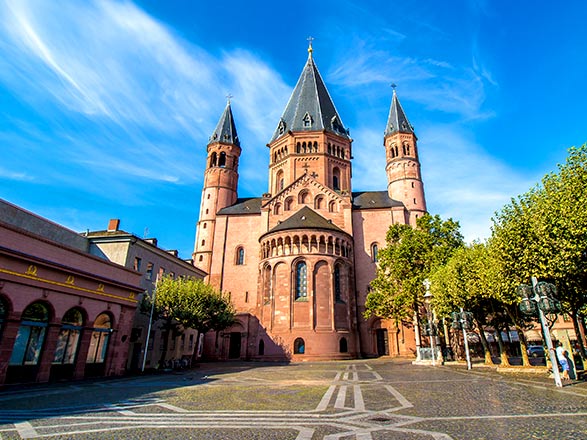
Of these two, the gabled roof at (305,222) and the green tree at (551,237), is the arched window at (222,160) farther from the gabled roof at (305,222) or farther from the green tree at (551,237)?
the green tree at (551,237)

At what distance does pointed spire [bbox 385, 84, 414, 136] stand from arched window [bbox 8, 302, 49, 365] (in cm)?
4983

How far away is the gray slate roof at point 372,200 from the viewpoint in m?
48.9

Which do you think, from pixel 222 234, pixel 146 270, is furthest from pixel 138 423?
pixel 222 234

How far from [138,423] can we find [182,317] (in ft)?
67.7

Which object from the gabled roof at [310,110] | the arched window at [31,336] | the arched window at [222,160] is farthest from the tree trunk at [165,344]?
the gabled roof at [310,110]

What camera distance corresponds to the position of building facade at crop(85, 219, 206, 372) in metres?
27.2

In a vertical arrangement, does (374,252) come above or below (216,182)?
below

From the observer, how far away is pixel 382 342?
42.8 m

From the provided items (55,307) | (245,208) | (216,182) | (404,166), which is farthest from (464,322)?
(216,182)

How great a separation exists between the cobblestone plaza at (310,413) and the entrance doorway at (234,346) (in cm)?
2935

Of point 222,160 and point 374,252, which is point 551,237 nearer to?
point 374,252

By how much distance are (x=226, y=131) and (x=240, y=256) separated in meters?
21.9

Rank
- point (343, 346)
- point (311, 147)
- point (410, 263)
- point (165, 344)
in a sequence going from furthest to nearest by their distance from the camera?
1. point (311, 147)
2. point (343, 346)
3. point (410, 263)
4. point (165, 344)

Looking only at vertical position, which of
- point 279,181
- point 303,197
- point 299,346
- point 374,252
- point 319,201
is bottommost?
point 299,346
